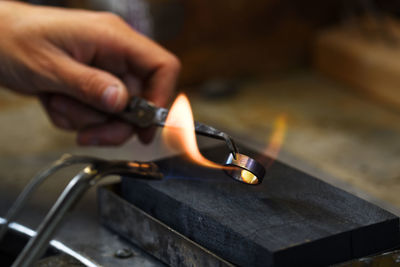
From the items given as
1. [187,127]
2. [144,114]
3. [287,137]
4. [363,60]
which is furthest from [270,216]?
[363,60]

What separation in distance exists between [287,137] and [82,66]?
50 cm

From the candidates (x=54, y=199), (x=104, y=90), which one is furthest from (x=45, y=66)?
(x=54, y=199)

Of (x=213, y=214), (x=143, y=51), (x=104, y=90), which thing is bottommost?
(x=213, y=214)

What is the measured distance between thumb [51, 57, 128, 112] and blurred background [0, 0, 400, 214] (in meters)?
0.17

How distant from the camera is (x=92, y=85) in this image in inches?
38.3

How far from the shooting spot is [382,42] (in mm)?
1611

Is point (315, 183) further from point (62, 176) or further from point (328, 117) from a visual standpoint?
→ point (328, 117)

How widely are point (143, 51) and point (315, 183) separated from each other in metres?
0.51

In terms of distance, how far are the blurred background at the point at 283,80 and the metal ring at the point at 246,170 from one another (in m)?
0.42

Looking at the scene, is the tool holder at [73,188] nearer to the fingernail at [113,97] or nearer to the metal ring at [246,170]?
the metal ring at [246,170]

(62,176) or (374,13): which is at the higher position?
(374,13)

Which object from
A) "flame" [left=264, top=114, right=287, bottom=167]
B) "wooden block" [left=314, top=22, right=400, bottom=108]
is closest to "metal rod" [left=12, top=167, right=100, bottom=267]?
"flame" [left=264, top=114, right=287, bottom=167]

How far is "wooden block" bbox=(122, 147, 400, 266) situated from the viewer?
0.55 meters

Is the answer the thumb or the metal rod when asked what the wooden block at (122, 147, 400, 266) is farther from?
the thumb
